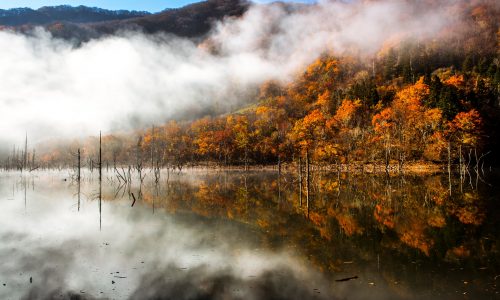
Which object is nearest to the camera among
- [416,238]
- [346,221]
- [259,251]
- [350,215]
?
[259,251]

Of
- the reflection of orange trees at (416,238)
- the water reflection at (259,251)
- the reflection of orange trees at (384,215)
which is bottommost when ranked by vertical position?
the water reflection at (259,251)

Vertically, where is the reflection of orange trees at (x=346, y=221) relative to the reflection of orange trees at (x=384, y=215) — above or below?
below

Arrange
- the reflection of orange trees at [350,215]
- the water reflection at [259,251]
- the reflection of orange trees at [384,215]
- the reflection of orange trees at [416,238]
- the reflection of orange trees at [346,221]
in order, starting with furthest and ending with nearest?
1. the reflection of orange trees at [384,215]
2. the reflection of orange trees at [346,221]
3. the reflection of orange trees at [350,215]
4. the reflection of orange trees at [416,238]
5. the water reflection at [259,251]

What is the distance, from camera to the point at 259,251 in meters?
15.5

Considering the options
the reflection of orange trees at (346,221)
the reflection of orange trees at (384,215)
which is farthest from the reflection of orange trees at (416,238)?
the reflection of orange trees at (346,221)

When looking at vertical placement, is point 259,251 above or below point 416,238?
below

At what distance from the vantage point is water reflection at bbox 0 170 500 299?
11.3 m

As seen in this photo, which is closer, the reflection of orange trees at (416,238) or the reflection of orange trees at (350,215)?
the reflection of orange trees at (416,238)

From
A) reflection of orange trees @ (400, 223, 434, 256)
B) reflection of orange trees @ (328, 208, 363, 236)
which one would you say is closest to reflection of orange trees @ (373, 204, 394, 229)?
reflection of orange trees @ (400, 223, 434, 256)

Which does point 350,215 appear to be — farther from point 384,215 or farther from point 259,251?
point 259,251

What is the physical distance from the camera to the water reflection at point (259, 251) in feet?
36.9

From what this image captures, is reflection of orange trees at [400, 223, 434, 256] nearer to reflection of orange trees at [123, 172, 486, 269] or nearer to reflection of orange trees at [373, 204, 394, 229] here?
reflection of orange trees at [123, 172, 486, 269]

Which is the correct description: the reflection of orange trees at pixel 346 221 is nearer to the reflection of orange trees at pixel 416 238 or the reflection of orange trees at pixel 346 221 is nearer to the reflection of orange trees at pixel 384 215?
the reflection of orange trees at pixel 384 215

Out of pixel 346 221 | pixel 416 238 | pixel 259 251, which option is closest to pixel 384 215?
pixel 346 221
